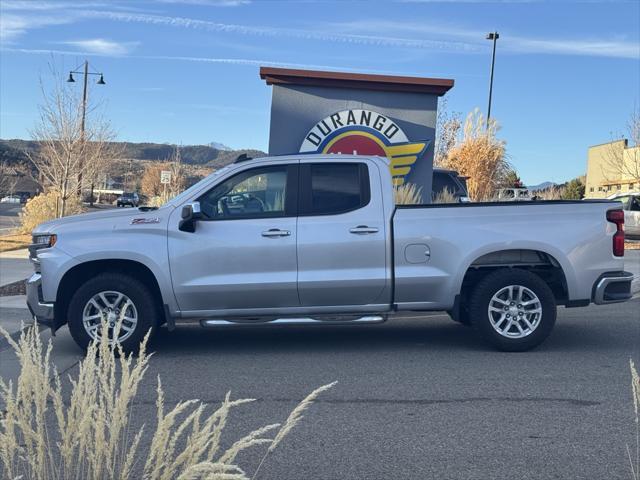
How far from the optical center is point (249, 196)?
7.16 meters

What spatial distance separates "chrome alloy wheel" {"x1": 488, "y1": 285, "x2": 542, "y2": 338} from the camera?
279 inches

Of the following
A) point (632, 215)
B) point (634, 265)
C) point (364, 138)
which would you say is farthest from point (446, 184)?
point (632, 215)

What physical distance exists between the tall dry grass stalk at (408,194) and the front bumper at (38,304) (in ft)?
24.4

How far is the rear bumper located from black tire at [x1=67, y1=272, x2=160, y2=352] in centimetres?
467

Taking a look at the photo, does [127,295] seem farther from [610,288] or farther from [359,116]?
[359,116]

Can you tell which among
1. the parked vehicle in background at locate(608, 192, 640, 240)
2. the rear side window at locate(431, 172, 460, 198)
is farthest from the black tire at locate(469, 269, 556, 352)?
the parked vehicle in background at locate(608, 192, 640, 240)

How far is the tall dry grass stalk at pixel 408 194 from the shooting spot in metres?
13.5

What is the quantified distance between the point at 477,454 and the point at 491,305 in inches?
115

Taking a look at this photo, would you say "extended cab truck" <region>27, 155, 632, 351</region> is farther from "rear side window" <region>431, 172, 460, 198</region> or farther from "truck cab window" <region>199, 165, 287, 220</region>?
"rear side window" <region>431, 172, 460, 198</region>

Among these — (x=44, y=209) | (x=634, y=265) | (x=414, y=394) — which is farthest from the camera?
(x=44, y=209)

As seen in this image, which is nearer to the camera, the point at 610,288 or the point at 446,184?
the point at 610,288

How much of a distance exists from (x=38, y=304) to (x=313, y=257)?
2876 mm

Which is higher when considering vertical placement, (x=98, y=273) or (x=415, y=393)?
(x=98, y=273)

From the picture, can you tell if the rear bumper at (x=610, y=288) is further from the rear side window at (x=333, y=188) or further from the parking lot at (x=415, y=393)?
the rear side window at (x=333, y=188)
